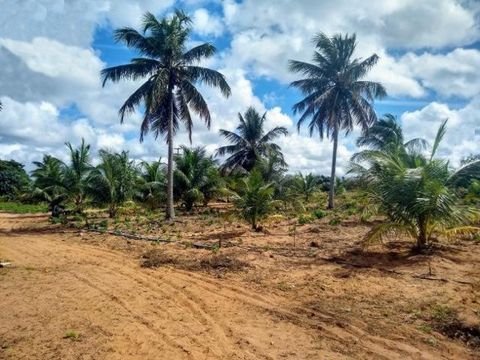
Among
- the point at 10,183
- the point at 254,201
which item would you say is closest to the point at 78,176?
the point at 254,201

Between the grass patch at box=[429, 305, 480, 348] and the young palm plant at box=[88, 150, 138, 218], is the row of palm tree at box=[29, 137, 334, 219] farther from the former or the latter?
the grass patch at box=[429, 305, 480, 348]

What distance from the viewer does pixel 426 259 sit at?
806cm

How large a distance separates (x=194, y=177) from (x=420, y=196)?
14973 millimetres

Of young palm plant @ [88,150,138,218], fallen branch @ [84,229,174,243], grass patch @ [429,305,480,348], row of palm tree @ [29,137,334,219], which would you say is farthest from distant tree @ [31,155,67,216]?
grass patch @ [429,305,480,348]

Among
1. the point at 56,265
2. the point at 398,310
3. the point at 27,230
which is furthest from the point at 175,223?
the point at 398,310

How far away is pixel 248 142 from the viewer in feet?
95.3

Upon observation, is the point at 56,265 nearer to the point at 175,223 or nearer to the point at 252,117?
the point at 175,223

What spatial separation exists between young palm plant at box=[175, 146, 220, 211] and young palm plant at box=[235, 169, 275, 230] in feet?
27.8

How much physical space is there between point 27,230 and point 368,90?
19.0 m

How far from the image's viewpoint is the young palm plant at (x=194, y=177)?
21625mm

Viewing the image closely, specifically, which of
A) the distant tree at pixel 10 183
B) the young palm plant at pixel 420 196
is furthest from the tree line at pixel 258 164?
the distant tree at pixel 10 183

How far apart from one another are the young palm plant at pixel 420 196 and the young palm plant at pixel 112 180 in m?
11.9

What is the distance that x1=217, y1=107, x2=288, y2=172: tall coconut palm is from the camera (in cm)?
2891

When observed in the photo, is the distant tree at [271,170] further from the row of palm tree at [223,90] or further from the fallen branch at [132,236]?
the fallen branch at [132,236]
